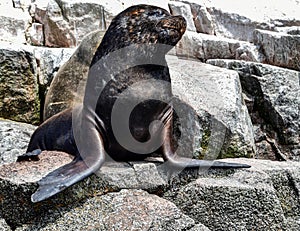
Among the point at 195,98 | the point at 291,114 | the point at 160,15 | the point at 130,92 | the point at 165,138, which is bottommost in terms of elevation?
the point at 291,114

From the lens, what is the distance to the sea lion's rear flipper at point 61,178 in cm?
259

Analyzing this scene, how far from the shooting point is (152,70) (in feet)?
11.0

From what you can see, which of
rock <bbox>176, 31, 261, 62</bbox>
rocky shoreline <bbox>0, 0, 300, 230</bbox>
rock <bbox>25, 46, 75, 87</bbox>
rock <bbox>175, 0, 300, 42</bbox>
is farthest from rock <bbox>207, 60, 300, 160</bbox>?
rock <bbox>175, 0, 300, 42</bbox>

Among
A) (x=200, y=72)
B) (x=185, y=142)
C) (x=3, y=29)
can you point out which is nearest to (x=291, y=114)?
(x=200, y=72)

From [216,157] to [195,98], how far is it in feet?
2.02

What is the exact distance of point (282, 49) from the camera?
772 cm

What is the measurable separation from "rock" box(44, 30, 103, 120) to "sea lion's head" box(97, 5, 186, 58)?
2164 millimetres

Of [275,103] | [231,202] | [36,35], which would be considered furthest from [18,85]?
[231,202]

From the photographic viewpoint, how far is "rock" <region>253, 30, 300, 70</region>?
762cm

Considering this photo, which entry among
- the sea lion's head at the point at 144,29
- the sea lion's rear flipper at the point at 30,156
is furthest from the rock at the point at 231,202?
the sea lion's head at the point at 144,29

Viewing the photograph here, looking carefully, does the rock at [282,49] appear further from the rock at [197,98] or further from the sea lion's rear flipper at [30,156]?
the sea lion's rear flipper at [30,156]

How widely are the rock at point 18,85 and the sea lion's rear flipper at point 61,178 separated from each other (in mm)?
3430

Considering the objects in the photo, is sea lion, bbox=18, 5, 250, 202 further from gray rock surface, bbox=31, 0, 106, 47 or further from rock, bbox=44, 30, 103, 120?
gray rock surface, bbox=31, 0, 106, 47

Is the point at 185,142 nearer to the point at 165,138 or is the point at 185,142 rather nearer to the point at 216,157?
the point at 216,157
